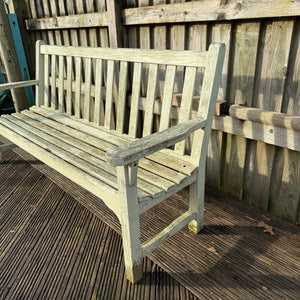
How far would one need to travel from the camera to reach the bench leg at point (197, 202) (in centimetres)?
174

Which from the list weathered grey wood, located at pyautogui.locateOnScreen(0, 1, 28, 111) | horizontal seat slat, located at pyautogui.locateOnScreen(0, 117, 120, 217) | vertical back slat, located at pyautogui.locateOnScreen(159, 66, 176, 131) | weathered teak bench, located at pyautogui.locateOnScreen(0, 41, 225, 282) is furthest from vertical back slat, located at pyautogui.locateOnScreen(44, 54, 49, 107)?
vertical back slat, located at pyautogui.locateOnScreen(159, 66, 176, 131)

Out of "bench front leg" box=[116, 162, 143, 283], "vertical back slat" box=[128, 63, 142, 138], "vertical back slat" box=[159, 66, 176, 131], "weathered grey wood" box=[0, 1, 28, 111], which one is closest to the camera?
"bench front leg" box=[116, 162, 143, 283]

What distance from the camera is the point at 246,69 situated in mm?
1854

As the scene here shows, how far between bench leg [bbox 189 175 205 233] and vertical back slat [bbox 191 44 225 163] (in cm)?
17

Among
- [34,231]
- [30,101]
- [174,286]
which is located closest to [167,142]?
[174,286]

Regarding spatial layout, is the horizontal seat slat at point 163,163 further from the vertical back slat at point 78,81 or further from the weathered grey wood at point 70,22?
the weathered grey wood at point 70,22

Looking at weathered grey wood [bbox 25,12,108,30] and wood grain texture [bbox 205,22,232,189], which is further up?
weathered grey wood [bbox 25,12,108,30]

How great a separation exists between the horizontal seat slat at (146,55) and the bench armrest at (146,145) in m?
0.37


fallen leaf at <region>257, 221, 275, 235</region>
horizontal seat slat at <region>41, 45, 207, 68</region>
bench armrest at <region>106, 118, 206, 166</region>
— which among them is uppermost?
horizontal seat slat at <region>41, 45, 207, 68</region>

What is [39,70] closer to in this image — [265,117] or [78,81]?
[78,81]

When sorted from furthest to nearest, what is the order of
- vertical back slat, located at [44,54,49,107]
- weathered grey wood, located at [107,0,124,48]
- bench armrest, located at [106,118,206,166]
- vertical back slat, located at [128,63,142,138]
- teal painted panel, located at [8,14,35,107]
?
teal painted panel, located at [8,14,35,107]
vertical back slat, located at [44,54,49,107]
weathered grey wood, located at [107,0,124,48]
vertical back slat, located at [128,63,142,138]
bench armrest, located at [106,118,206,166]

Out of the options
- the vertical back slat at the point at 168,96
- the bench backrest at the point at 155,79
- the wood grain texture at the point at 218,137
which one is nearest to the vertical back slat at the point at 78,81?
the bench backrest at the point at 155,79

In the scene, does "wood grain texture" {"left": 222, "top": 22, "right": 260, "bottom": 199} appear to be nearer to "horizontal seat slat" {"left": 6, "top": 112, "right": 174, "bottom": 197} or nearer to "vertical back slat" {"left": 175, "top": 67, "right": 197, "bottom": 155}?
"vertical back slat" {"left": 175, "top": 67, "right": 197, "bottom": 155}

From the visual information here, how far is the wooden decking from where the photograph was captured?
5.08 ft
